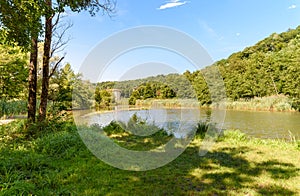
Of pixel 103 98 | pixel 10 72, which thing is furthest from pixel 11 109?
pixel 103 98

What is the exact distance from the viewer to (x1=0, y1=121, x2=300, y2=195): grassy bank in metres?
2.74

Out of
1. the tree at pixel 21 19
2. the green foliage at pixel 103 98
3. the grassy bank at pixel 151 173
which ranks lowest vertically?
the grassy bank at pixel 151 173

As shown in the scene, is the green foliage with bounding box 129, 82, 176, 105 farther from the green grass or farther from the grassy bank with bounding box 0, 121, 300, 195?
the green grass

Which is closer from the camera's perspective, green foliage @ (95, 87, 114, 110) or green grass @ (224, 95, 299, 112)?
green foliage @ (95, 87, 114, 110)

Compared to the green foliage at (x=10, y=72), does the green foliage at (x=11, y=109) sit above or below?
below

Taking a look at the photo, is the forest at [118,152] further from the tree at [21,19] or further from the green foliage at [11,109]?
the green foliage at [11,109]

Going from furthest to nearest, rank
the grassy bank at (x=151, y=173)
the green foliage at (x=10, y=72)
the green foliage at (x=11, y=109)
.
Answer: the green foliage at (x=10, y=72) → the green foliage at (x=11, y=109) → the grassy bank at (x=151, y=173)

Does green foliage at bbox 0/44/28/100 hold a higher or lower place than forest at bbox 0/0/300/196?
higher

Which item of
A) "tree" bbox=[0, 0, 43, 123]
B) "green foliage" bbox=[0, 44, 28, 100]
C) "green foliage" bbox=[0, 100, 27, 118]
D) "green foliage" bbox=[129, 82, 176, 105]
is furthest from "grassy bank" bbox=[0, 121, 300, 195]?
"green foliage" bbox=[0, 44, 28, 100]

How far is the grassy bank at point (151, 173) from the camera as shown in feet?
9.00

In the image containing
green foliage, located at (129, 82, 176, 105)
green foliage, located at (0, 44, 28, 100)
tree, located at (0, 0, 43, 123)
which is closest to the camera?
tree, located at (0, 0, 43, 123)

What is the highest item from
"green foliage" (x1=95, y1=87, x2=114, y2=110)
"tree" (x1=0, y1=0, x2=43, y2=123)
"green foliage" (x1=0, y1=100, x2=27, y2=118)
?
"tree" (x1=0, y1=0, x2=43, y2=123)

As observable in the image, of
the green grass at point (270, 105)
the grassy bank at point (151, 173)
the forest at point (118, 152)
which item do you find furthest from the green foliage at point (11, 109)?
the green grass at point (270, 105)

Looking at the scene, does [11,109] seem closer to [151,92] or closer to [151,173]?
[151,92]
